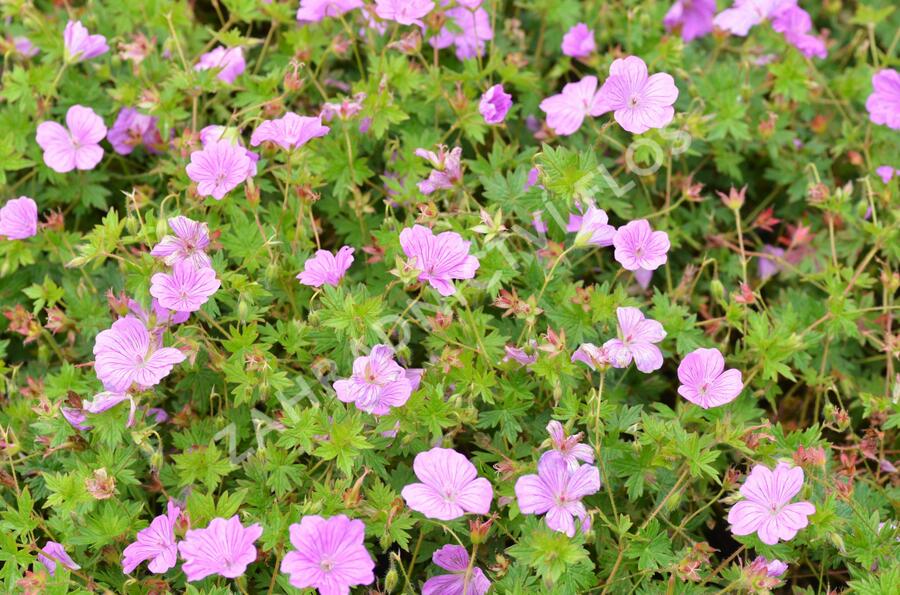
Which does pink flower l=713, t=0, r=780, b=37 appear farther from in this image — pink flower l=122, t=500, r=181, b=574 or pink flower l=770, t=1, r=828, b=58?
pink flower l=122, t=500, r=181, b=574

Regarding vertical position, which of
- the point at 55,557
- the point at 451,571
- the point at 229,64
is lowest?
the point at 451,571

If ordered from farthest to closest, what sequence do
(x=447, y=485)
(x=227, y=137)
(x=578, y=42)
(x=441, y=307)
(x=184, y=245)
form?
1. (x=578, y=42)
2. (x=227, y=137)
3. (x=441, y=307)
4. (x=184, y=245)
5. (x=447, y=485)

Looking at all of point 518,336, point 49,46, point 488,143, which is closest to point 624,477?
point 518,336

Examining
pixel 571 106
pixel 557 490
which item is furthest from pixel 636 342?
pixel 571 106

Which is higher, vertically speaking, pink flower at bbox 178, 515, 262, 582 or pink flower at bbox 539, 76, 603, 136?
pink flower at bbox 539, 76, 603, 136

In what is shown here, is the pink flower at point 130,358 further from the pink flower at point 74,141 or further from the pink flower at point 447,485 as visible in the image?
the pink flower at point 74,141

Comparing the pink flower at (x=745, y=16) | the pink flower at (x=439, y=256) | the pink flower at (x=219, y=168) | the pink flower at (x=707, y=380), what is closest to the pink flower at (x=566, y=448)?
the pink flower at (x=707, y=380)

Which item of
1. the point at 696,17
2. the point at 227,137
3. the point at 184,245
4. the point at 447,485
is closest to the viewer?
the point at 447,485

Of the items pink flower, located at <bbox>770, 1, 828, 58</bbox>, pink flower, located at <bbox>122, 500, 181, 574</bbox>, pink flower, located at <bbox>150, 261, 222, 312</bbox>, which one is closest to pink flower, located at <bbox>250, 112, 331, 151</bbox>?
pink flower, located at <bbox>150, 261, 222, 312</bbox>

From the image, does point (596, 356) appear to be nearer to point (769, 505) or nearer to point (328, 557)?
point (769, 505)
